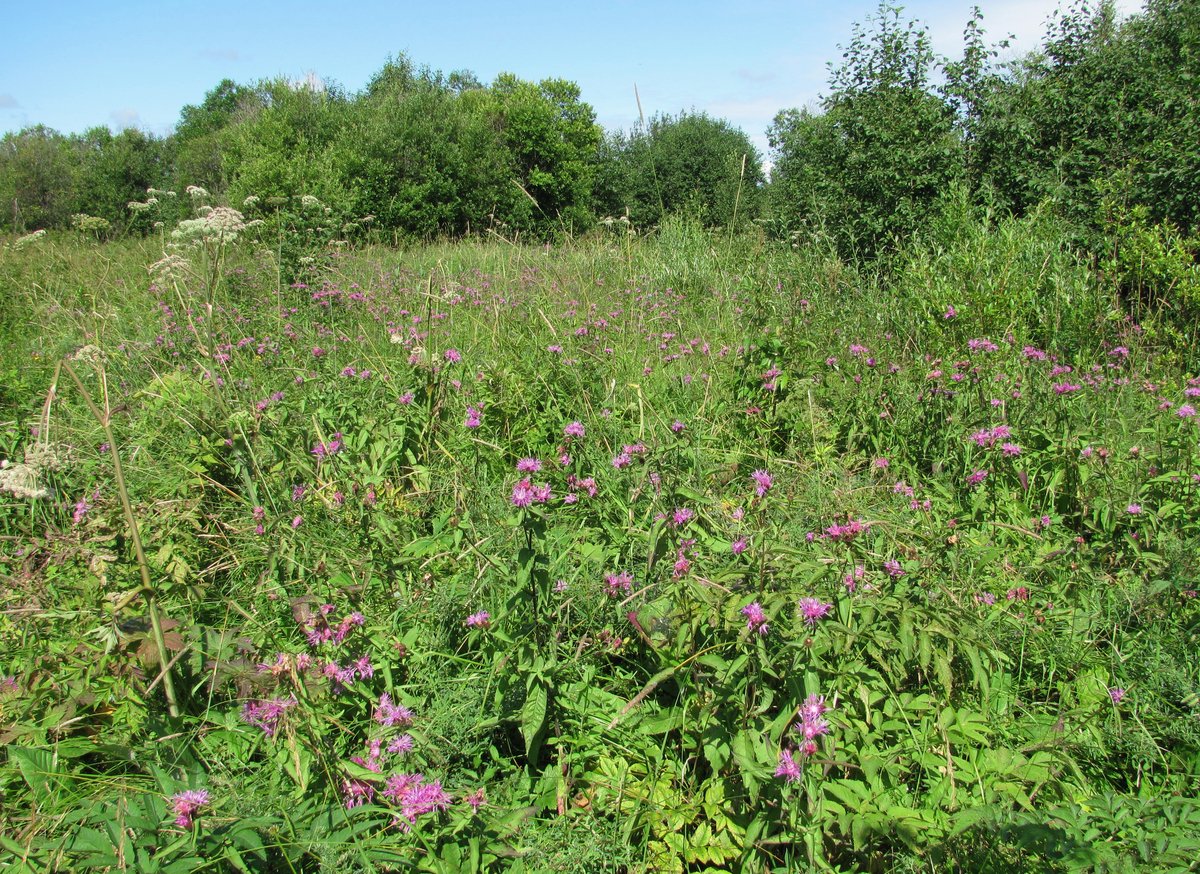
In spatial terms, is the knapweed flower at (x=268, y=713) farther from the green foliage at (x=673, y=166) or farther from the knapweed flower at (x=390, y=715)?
the green foliage at (x=673, y=166)

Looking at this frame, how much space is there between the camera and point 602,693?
5.76ft

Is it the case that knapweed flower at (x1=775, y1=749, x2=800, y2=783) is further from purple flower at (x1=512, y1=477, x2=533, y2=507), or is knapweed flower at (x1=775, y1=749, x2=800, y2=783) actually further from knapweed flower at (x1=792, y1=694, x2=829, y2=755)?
purple flower at (x1=512, y1=477, x2=533, y2=507)

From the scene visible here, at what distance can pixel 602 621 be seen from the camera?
73.7 inches

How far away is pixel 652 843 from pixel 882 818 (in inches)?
19.0

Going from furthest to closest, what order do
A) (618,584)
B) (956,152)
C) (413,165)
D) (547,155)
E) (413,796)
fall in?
(547,155) → (413,165) → (956,152) → (618,584) → (413,796)

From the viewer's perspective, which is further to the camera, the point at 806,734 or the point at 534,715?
the point at 534,715

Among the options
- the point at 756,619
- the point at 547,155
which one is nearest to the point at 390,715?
the point at 756,619

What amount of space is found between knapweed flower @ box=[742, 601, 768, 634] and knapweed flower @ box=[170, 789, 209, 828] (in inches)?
39.4

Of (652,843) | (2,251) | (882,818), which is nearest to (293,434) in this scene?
(652,843)

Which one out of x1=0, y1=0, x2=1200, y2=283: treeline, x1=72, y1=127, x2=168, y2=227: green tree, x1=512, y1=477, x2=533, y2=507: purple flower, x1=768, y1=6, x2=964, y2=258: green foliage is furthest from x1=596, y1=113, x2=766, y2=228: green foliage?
x1=512, y1=477, x2=533, y2=507: purple flower

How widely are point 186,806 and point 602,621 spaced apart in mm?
1008

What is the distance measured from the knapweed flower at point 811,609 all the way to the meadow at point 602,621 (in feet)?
0.16

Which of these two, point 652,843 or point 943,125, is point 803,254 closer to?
point 943,125

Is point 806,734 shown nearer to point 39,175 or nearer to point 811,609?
point 811,609
